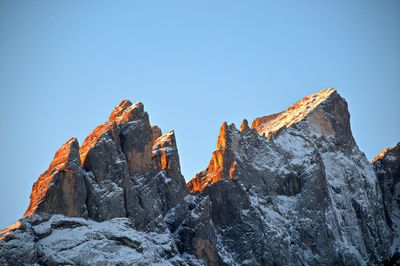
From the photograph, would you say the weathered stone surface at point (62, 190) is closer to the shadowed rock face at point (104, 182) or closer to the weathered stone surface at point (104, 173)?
the shadowed rock face at point (104, 182)

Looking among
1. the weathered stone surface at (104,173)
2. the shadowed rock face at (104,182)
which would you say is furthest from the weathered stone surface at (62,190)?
the weathered stone surface at (104,173)

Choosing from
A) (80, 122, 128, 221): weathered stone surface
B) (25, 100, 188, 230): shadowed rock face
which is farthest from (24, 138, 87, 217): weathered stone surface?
(80, 122, 128, 221): weathered stone surface

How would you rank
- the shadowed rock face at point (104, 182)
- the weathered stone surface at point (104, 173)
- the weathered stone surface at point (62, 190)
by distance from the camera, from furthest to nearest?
the weathered stone surface at point (104, 173) < the shadowed rock face at point (104, 182) < the weathered stone surface at point (62, 190)

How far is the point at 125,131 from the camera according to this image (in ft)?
656

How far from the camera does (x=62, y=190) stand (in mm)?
179250

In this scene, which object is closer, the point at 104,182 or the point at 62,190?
the point at 62,190

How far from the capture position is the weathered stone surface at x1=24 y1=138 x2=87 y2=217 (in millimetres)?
177125

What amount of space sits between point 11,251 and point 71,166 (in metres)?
25.3

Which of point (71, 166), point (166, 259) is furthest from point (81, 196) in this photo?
point (166, 259)

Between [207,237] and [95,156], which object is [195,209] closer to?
[207,237]

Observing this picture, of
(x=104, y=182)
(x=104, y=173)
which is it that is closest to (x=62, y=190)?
(x=104, y=182)

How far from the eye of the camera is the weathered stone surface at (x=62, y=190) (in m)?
177

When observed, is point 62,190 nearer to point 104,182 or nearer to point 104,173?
point 104,182

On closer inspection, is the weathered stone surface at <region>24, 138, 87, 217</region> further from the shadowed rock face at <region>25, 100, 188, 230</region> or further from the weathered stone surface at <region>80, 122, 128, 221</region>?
the weathered stone surface at <region>80, 122, 128, 221</region>
